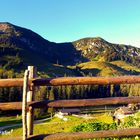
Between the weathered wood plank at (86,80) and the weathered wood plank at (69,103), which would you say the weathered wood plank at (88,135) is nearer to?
the weathered wood plank at (69,103)

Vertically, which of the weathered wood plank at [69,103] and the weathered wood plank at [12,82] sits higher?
the weathered wood plank at [12,82]

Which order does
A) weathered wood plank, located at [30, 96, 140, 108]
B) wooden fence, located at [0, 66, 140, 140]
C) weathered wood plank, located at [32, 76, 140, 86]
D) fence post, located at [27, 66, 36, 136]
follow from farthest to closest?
weathered wood plank, located at [32, 76, 140, 86] < weathered wood plank, located at [30, 96, 140, 108] < fence post, located at [27, 66, 36, 136] < wooden fence, located at [0, 66, 140, 140]

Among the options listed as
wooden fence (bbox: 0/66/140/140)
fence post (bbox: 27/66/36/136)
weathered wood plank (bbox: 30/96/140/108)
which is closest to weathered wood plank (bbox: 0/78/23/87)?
wooden fence (bbox: 0/66/140/140)

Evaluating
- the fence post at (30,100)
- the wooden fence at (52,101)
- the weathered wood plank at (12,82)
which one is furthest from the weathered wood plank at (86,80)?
the weathered wood plank at (12,82)

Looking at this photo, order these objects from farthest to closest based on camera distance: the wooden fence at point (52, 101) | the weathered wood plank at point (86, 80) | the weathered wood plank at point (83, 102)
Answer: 1. the weathered wood plank at point (86, 80)
2. the weathered wood plank at point (83, 102)
3. the wooden fence at point (52, 101)

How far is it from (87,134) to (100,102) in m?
1.08

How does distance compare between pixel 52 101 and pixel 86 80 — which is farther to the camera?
pixel 86 80

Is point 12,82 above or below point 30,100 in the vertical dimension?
above

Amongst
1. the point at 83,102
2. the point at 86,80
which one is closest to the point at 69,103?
the point at 83,102

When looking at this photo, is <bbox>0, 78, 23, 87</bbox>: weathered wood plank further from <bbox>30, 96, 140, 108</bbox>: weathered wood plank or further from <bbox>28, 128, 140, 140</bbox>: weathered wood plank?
<bbox>28, 128, 140, 140</bbox>: weathered wood plank

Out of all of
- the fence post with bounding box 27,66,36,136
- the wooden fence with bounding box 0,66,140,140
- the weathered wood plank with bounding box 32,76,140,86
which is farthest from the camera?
the weathered wood plank with bounding box 32,76,140,86

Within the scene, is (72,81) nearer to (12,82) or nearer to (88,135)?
(88,135)

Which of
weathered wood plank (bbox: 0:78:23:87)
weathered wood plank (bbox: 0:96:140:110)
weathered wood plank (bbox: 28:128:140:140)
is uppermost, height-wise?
weathered wood plank (bbox: 0:78:23:87)

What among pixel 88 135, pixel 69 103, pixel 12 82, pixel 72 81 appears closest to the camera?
pixel 12 82
